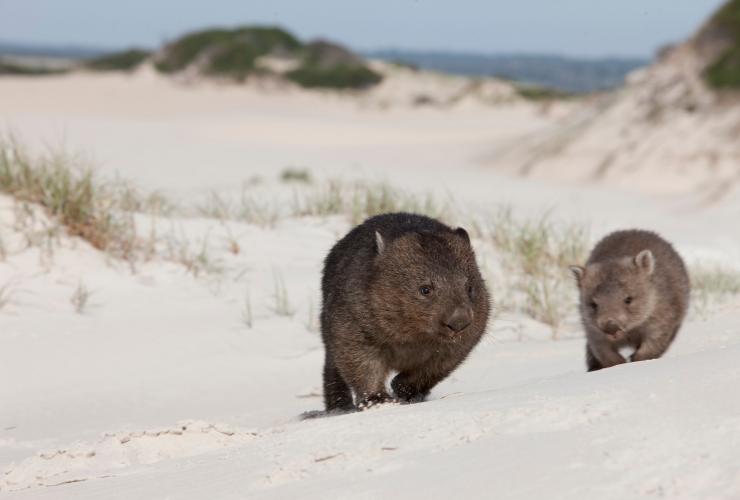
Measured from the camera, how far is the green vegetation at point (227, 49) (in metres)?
49.8

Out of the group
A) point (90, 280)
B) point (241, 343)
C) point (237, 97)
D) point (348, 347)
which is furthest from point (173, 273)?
point (237, 97)

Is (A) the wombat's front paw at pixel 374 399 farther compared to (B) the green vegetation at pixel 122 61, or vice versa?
(B) the green vegetation at pixel 122 61

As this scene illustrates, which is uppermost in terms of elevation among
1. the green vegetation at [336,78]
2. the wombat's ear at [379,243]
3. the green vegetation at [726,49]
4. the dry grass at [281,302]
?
the green vegetation at [726,49]

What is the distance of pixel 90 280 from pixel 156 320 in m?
0.67

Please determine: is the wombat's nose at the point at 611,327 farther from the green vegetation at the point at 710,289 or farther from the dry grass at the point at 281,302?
the dry grass at the point at 281,302

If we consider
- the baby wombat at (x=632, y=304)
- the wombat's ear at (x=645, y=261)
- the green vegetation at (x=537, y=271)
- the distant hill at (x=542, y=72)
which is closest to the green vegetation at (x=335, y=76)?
the distant hill at (x=542, y=72)

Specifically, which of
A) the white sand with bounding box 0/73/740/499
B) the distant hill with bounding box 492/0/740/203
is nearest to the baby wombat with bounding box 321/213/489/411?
the white sand with bounding box 0/73/740/499

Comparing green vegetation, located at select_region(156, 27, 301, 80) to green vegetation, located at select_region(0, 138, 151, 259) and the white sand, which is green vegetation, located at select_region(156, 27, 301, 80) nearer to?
the white sand

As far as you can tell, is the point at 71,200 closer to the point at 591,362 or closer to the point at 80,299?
the point at 80,299

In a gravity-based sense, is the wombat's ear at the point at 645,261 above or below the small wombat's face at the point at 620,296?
above

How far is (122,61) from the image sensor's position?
63469 mm

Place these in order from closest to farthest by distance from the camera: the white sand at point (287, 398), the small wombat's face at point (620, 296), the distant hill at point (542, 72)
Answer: the white sand at point (287, 398) → the small wombat's face at point (620, 296) → the distant hill at point (542, 72)

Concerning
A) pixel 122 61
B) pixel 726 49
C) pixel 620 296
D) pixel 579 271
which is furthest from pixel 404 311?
pixel 122 61

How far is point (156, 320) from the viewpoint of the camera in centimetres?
710
